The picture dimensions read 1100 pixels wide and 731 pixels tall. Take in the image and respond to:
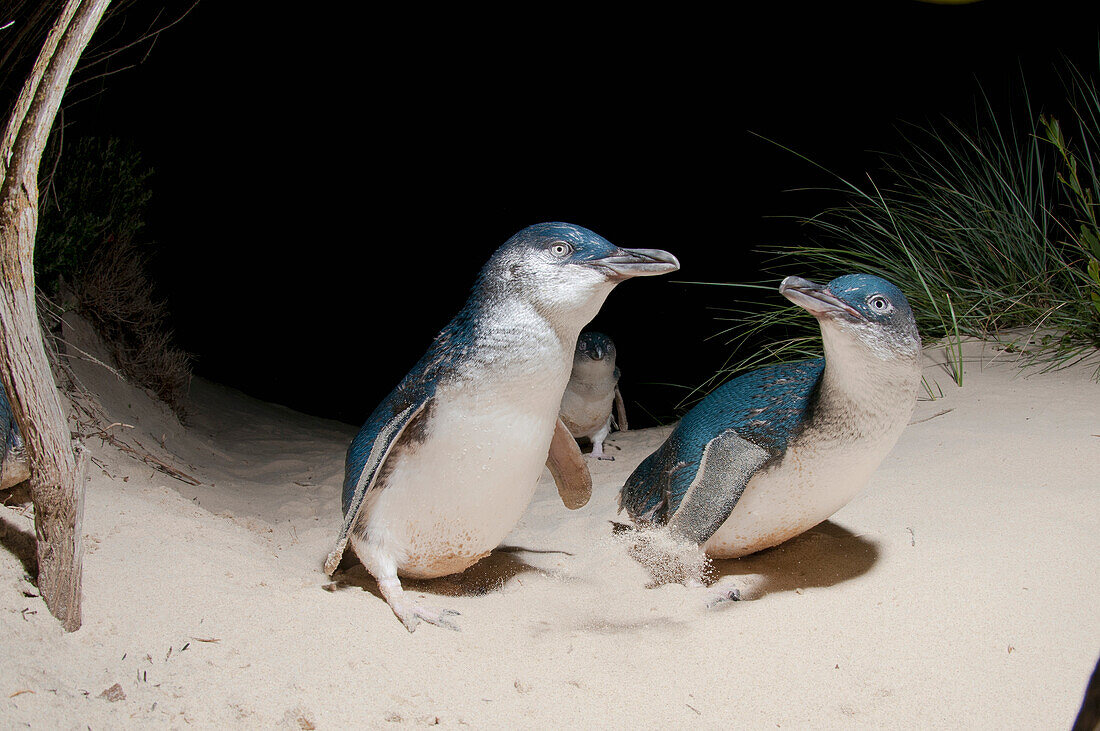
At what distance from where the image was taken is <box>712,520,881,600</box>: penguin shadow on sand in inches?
99.3

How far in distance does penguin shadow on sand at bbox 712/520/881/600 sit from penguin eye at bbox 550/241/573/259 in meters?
1.28

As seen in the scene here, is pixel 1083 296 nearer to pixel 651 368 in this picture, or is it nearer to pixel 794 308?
pixel 794 308

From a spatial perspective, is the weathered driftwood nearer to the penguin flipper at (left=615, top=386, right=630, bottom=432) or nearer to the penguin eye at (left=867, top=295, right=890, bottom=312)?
the penguin eye at (left=867, top=295, right=890, bottom=312)

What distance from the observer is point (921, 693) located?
1.91m

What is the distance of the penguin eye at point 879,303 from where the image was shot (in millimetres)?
2301

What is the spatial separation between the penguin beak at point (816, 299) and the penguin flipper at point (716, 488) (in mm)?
524

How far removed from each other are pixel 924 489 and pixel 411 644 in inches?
82.2

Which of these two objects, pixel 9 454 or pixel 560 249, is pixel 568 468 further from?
pixel 9 454

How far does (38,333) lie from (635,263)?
154cm

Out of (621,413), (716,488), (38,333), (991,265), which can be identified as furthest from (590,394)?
(38,333)

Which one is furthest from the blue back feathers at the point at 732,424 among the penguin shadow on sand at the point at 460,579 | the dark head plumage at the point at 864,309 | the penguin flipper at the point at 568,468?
the penguin shadow on sand at the point at 460,579

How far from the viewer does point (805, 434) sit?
243 cm

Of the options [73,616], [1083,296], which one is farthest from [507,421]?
[1083,296]

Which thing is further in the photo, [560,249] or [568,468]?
[568,468]
